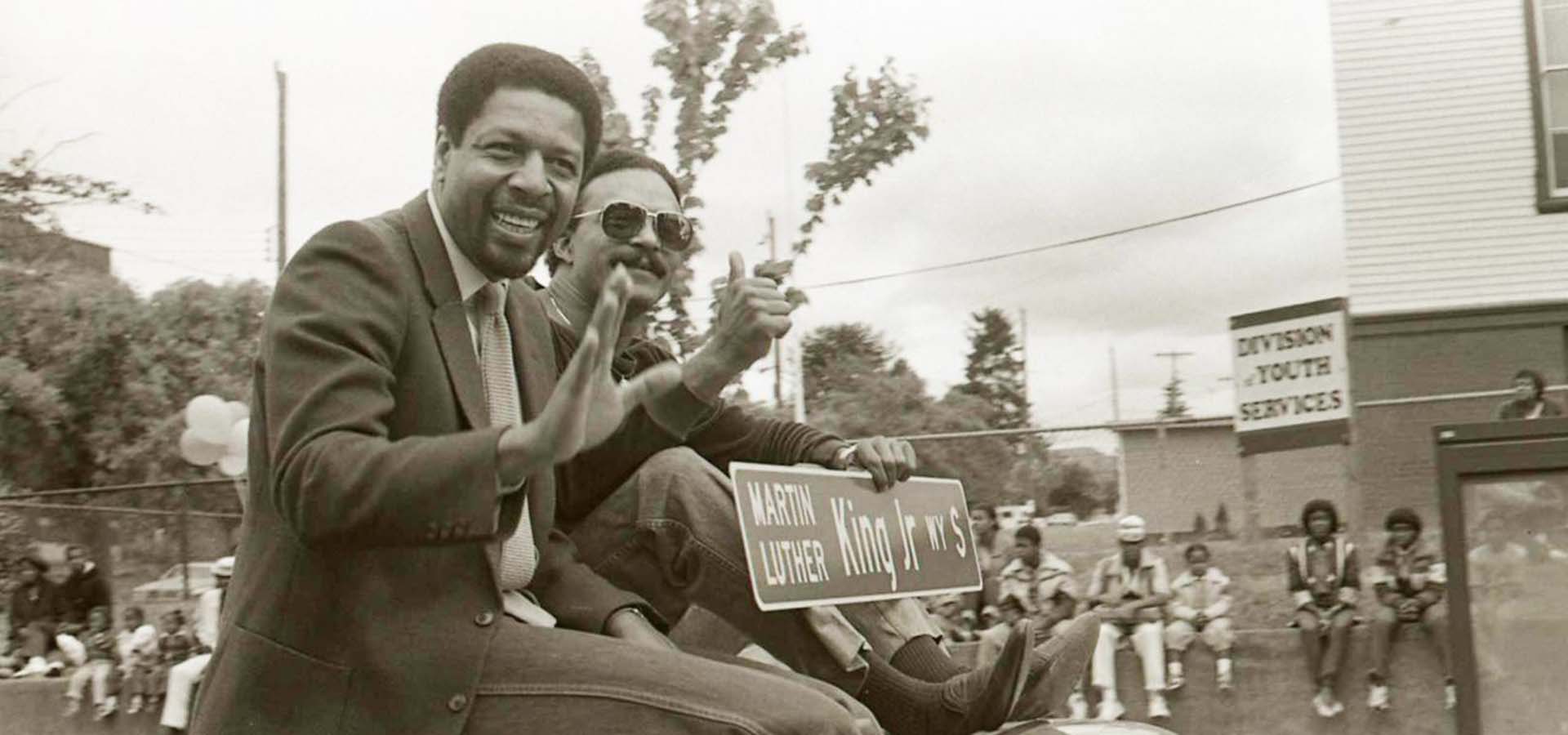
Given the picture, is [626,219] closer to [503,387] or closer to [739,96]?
[503,387]

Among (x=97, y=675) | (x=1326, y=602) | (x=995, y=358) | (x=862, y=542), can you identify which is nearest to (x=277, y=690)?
(x=862, y=542)

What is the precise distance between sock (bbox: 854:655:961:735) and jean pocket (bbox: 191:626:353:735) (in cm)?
132

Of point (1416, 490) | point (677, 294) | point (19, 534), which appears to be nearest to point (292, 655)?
point (677, 294)

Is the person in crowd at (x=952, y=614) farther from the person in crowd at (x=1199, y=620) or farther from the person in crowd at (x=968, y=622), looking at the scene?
the person in crowd at (x=1199, y=620)


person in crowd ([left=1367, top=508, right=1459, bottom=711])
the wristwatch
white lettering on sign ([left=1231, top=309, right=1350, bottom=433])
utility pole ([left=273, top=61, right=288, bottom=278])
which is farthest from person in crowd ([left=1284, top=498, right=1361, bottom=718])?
utility pole ([left=273, top=61, right=288, bottom=278])

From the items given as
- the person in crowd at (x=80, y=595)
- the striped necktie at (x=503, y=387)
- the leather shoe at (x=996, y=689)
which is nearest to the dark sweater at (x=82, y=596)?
the person in crowd at (x=80, y=595)

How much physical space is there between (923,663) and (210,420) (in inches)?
530

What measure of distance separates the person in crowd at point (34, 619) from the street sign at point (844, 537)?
1171 centimetres

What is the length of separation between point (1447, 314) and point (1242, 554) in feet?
15.3

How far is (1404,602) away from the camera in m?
9.20

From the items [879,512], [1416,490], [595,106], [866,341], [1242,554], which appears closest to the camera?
[595,106]

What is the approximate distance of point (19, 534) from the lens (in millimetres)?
16688

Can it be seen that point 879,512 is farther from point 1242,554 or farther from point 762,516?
point 1242,554

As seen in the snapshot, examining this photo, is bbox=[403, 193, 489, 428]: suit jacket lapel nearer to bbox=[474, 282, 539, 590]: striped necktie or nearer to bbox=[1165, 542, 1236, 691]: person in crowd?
bbox=[474, 282, 539, 590]: striped necktie
